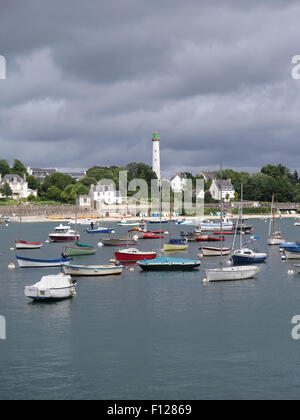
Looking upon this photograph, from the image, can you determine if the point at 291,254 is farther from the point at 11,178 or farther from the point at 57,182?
the point at 11,178

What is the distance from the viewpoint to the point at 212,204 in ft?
641

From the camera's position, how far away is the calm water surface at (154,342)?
2580 centimetres

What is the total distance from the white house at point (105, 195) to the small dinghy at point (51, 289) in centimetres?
14094

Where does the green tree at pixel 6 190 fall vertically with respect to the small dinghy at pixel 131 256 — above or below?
above

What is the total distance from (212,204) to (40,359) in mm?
168324

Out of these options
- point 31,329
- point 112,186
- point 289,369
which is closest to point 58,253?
point 31,329

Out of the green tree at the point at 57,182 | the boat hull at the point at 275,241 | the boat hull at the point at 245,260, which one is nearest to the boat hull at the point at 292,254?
the boat hull at the point at 245,260

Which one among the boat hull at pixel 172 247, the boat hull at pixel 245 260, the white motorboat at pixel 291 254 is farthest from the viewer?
the boat hull at pixel 172 247

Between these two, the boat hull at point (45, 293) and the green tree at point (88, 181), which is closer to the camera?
the boat hull at point (45, 293)

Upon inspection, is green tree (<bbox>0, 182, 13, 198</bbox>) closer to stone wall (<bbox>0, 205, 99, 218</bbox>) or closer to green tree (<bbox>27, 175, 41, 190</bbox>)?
green tree (<bbox>27, 175, 41, 190</bbox>)

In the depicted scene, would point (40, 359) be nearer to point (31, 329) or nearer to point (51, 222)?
point (31, 329)

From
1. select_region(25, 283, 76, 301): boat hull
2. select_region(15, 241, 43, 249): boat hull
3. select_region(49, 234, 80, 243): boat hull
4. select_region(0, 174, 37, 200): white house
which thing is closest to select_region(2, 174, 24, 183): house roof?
select_region(0, 174, 37, 200): white house

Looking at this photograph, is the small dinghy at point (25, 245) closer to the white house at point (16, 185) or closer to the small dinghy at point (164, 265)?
the small dinghy at point (164, 265)

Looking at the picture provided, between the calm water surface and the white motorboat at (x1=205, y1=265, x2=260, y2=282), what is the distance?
2.63 feet
